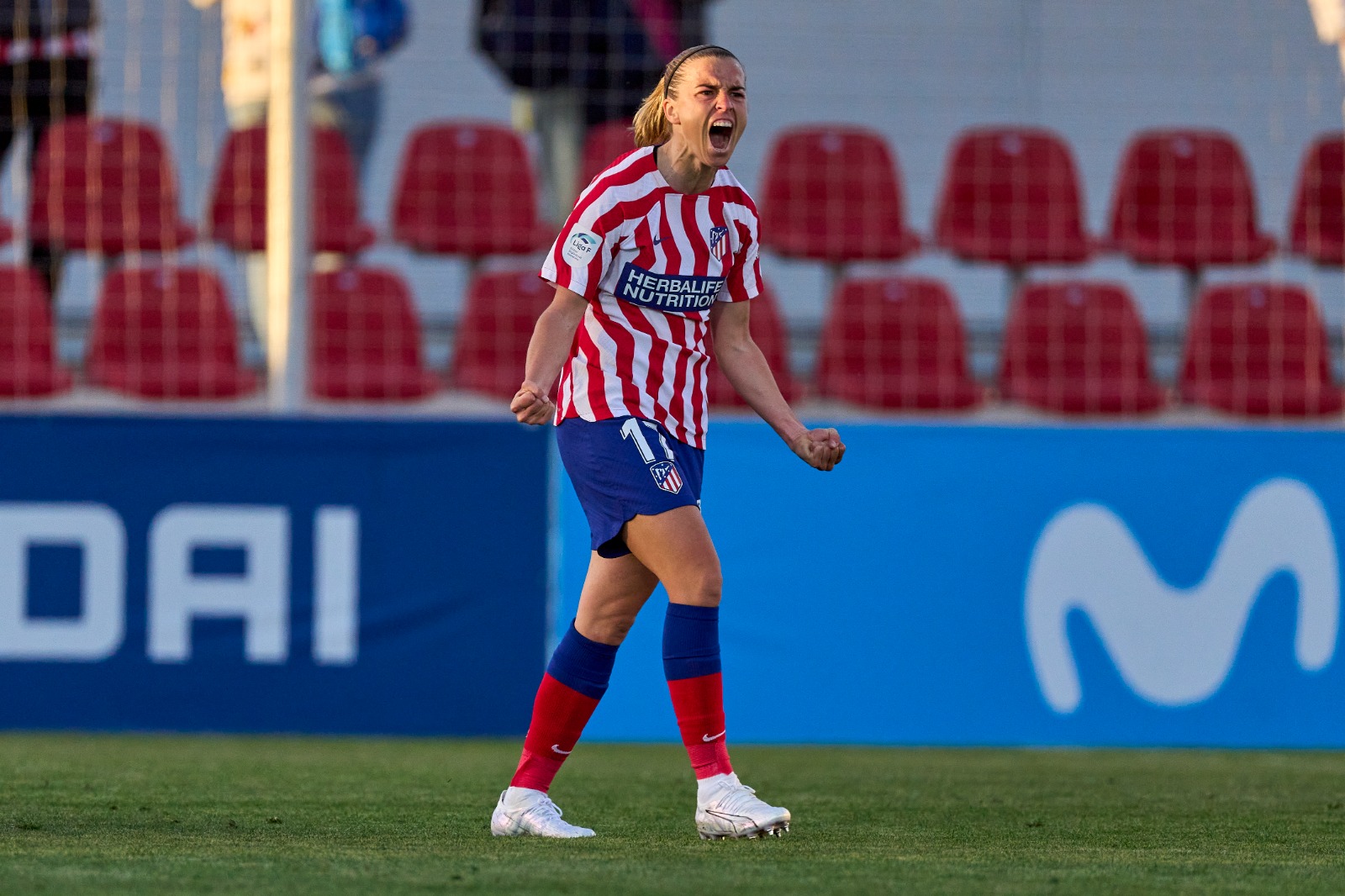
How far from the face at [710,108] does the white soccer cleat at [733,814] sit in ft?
3.92

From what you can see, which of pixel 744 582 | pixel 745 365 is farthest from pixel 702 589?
pixel 744 582

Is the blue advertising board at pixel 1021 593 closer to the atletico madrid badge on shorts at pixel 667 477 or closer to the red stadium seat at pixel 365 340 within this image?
the red stadium seat at pixel 365 340

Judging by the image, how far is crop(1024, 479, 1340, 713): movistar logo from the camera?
20.9ft

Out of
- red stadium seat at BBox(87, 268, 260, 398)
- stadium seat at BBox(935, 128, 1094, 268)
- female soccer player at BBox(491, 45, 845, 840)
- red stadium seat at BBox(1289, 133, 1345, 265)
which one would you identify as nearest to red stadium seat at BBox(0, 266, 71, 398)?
red stadium seat at BBox(87, 268, 260, 398)

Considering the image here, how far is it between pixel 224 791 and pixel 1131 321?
473 cm

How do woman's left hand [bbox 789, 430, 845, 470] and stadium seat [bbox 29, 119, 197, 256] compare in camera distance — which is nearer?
woman's left hand [bbox 789, 430, 845, 470]

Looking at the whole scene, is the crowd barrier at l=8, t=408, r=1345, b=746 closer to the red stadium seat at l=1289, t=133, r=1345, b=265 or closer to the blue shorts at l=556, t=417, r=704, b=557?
the red stadium seat at l=1289, t=133, r=1345, b=265

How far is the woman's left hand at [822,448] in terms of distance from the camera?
3777 mm

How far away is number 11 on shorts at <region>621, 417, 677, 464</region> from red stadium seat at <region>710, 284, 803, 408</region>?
3.62 metres

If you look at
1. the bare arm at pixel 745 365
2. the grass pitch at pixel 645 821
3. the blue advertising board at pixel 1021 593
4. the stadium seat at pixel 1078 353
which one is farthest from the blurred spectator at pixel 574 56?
the bare arm at pixel 745 365

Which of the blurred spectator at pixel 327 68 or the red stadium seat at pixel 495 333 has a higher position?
the blurred spectator at pixel 327 68

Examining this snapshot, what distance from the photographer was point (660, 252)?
3781 millimetres

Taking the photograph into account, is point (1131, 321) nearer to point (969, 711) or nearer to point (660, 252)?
point (969, 711)

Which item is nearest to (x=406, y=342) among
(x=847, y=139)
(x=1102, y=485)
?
(x=847, y=139)
